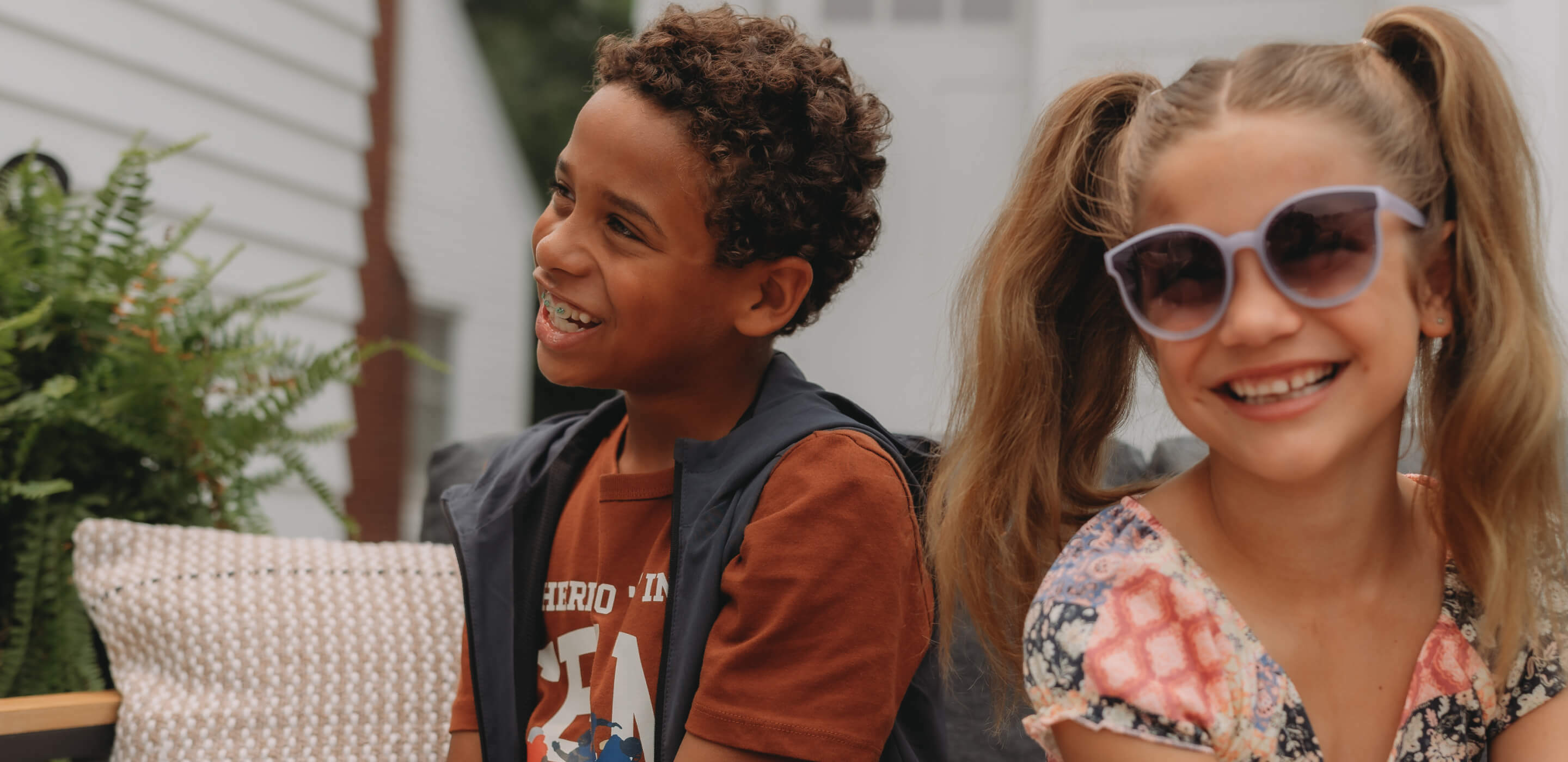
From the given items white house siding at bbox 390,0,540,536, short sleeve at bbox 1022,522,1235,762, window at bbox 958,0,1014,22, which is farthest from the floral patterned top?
white house siding at bbox 390,0,540,536

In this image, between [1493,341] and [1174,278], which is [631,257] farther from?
→ [1493,341]

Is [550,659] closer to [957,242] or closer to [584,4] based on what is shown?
[957,242]

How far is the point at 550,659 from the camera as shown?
1.48 metres

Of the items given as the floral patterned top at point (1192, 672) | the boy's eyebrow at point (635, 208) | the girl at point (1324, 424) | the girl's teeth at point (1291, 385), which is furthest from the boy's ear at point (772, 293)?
the girl's teeth at point (1291, 385)

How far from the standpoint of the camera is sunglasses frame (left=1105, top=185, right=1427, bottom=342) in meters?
0.91

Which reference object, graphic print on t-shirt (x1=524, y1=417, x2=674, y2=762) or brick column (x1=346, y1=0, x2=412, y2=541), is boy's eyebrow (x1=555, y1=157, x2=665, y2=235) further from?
brick column (x1=346, y1=0, x2=412, y2=541)

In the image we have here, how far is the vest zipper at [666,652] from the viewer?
1285 millimetres

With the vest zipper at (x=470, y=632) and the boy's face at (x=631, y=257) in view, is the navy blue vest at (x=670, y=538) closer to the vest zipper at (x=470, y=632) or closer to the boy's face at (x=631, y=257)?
the vest zipper at (x=470, y=632)

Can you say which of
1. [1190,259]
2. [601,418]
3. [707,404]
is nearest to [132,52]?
[601,418]

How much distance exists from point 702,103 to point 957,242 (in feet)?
7.14

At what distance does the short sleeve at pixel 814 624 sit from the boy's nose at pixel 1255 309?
45 cm

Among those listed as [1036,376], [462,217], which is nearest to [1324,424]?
[1036,376]

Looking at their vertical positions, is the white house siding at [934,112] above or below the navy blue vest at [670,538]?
above

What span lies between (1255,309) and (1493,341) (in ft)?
0.76
